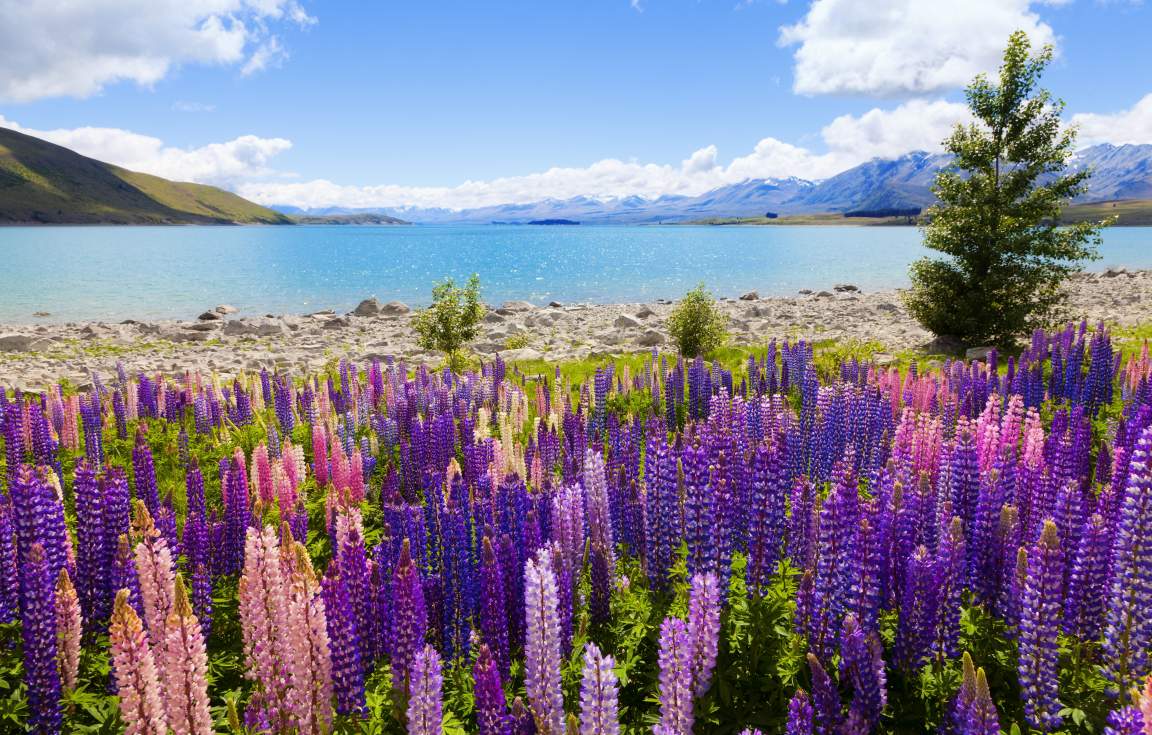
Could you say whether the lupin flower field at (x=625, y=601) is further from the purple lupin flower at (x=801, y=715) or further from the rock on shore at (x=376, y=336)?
the rock on shore at (x=376, y=336)

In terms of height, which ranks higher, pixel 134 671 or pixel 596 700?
pixel 134 671

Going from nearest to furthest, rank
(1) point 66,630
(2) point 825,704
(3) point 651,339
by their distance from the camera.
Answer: (2) point 825,704 → (1) point 66,630 → (3) point 651,339

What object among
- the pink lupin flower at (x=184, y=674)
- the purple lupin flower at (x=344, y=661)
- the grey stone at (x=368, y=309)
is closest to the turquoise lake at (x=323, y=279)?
the grey stone at (x=368, y=309)

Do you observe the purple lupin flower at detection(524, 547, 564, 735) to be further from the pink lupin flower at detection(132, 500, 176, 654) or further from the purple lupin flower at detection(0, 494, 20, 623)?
the purple lupin flower at detection(0, 494, 20, 623)

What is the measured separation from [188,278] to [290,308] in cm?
3084

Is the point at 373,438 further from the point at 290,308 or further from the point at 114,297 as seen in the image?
the point at 114,297

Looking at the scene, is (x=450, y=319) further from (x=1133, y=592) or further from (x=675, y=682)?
(x=1133, y=592)

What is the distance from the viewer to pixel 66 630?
5.04 metres

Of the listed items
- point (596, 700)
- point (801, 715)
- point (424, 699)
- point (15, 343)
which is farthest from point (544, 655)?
point (15, 343)

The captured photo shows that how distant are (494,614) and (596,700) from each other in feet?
5.21

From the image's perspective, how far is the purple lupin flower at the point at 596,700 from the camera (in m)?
3.84

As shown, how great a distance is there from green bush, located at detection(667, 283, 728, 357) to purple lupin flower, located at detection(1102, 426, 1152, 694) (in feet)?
58.7

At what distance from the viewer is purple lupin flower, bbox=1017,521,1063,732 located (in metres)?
4.67

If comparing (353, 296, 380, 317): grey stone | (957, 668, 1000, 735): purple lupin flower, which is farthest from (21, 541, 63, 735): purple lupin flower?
(353, 296, 380, 317): grey stone
